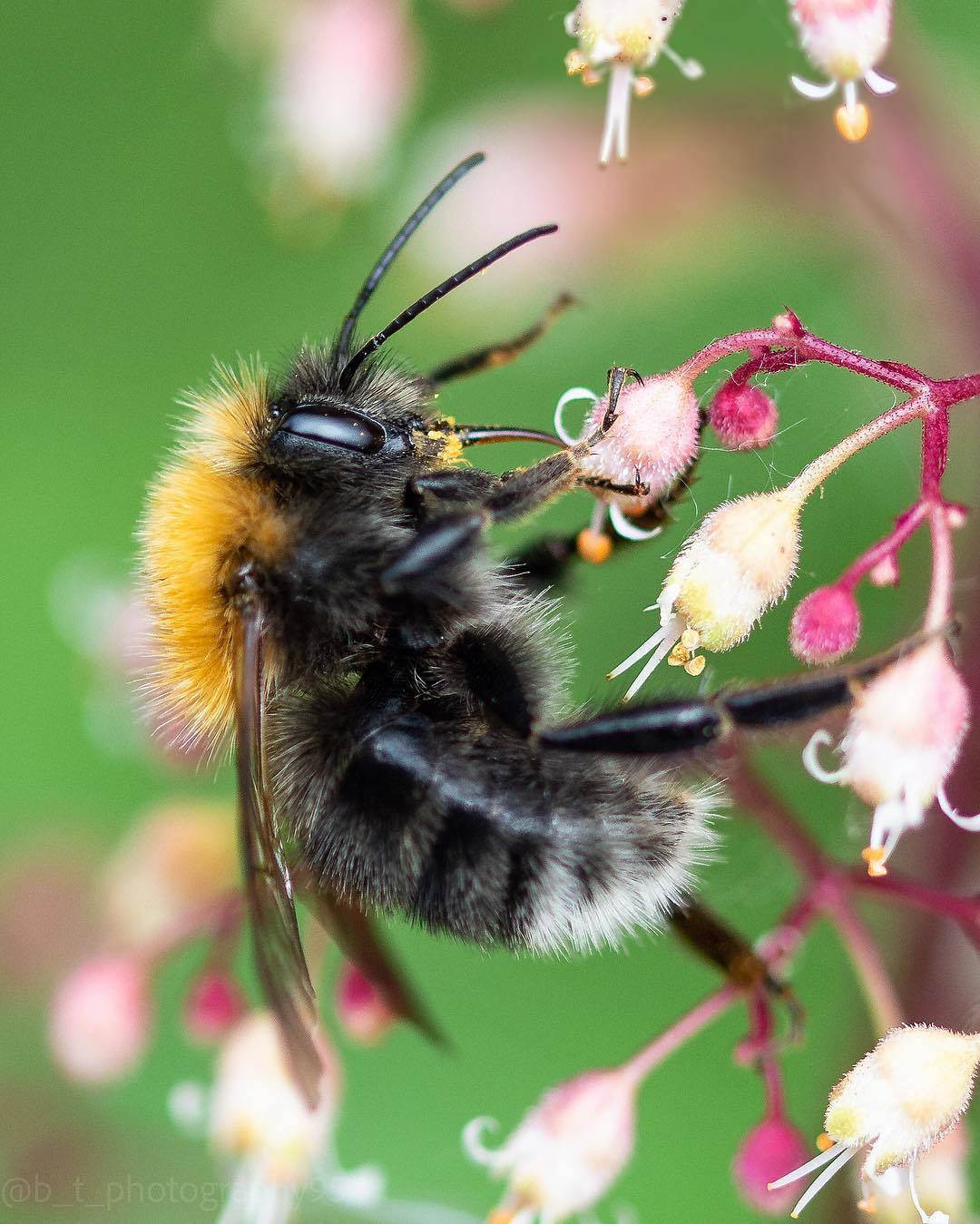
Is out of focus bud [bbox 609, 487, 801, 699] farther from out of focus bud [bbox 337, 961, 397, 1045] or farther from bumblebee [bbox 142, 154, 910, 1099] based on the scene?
out of focus bud [bbox 337, 961, 397, 1045]

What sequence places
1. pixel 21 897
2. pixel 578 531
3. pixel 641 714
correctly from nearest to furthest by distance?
pixel 641 714
pixel 578 531
pixel 21 897

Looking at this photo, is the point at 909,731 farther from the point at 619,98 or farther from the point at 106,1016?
the point at 106,1016

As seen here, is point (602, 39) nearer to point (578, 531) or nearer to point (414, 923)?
point (578, 531)

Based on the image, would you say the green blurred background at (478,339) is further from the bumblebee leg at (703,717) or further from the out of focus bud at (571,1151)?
the out of focus bud at (571,1151)

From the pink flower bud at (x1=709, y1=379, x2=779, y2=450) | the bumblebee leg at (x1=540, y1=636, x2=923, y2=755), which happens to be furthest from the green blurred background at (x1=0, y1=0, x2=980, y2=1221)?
the bumblebee leg at (x1=540, y1=636, x2=923, y2=755)

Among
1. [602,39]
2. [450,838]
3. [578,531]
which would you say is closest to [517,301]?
[578,531]

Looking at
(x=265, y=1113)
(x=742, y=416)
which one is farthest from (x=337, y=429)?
(x=265, y=1113)
